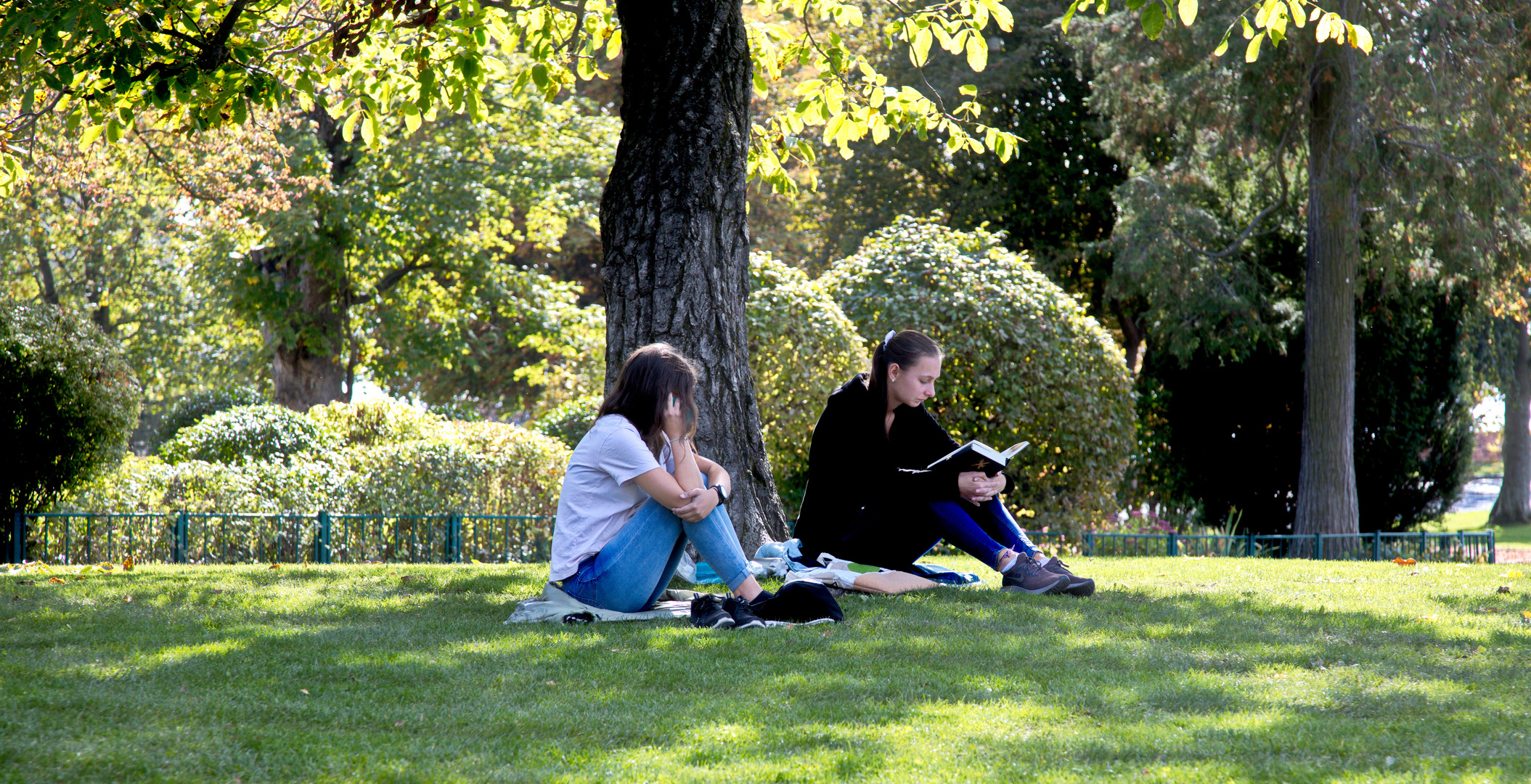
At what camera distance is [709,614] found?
17.5 ft

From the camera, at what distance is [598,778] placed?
304cm

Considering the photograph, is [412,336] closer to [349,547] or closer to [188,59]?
[349,547]

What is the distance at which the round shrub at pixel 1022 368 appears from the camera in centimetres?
1255

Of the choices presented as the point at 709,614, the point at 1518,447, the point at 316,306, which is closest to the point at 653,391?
the point at 709,614

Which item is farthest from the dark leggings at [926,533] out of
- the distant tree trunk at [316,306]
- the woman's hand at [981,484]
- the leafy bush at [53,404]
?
the distant tree trunk at [316,306]

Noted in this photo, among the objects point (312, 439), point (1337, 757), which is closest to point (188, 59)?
point (1337, 757)

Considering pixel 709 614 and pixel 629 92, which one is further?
pixel 629 92

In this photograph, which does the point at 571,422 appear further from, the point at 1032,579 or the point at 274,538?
the point at 1032,579

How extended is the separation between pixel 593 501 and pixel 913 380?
2.04 m

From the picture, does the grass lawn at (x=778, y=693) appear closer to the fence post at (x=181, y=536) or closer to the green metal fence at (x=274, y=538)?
the fence post at (x=181, y=536)

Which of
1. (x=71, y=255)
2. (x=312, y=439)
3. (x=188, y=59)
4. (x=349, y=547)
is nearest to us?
(x=188, y=59)

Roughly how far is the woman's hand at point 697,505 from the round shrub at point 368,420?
1121cm

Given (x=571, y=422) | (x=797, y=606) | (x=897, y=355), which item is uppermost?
(x=897, y=355)

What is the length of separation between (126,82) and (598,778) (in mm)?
5910
